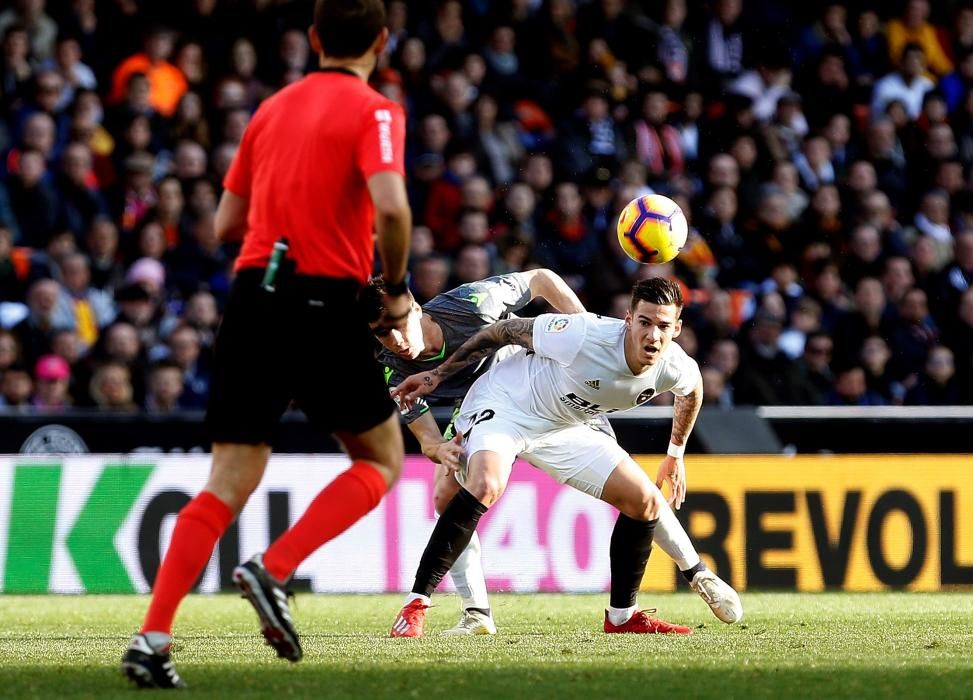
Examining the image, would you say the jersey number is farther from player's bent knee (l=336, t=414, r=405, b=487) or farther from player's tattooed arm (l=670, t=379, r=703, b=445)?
player's bent knee (l=336, t=414, r=405, b=487)

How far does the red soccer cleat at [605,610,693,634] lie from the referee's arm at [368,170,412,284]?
295cm

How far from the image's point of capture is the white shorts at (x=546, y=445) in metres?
8.00

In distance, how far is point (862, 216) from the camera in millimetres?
16266

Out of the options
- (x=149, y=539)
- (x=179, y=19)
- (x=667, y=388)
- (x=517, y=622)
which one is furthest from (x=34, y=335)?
(x=667, y=388)

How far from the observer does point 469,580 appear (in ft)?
26.8

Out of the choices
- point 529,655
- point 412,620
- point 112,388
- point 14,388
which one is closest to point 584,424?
point 412,620

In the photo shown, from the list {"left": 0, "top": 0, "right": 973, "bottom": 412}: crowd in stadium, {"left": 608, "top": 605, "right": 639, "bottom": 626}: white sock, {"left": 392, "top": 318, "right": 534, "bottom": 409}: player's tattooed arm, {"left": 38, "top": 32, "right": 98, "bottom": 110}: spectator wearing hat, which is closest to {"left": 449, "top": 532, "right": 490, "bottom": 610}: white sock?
{"left": 608, "top": 605, "right": 639, "bottom": 626}: white sock

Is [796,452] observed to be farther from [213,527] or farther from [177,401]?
[213,527]

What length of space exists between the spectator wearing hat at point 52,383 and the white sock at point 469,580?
15.4 ft

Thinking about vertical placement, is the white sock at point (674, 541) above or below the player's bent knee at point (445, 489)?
below

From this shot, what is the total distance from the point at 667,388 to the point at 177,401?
204 inches

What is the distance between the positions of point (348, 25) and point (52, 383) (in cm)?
694

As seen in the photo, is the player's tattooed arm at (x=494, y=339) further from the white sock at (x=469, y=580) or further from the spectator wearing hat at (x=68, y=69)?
the spectator wearing hat at (x=68, y=69)

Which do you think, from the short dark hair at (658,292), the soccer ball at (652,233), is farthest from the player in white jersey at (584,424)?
the soccer ball at (652,233)
